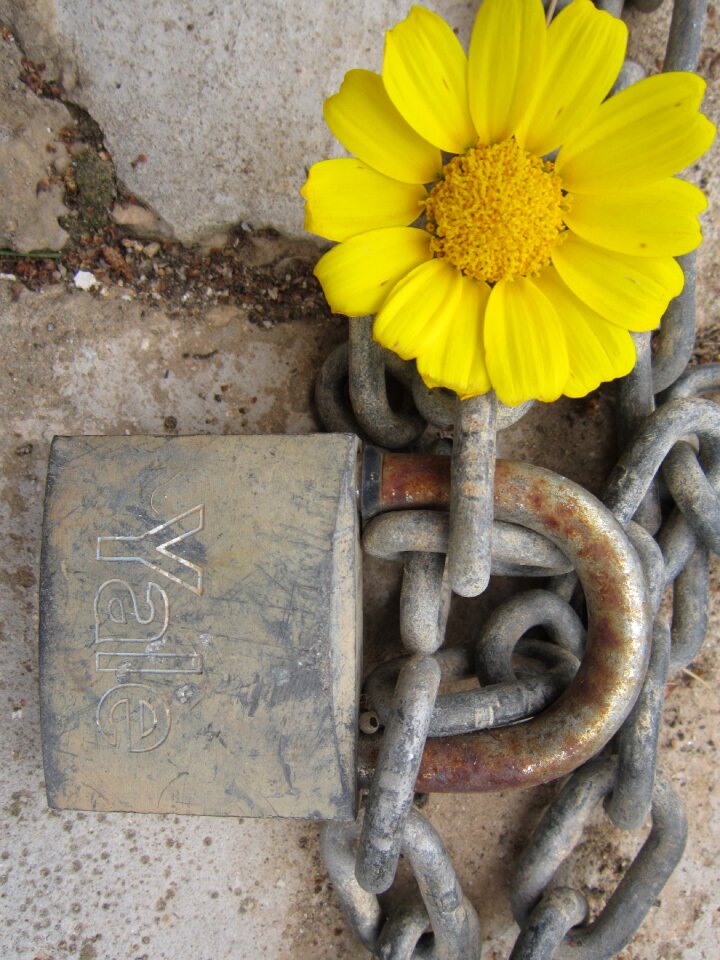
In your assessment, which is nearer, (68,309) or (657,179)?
(657,179)

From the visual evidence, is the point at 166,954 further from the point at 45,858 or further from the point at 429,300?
the point at 429,300

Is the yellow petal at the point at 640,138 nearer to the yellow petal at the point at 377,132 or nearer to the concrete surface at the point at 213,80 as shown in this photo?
the yellow petal at the point at 377,132

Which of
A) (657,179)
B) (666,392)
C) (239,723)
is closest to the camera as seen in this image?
(657,179)

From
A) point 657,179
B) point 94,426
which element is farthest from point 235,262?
point 657,179

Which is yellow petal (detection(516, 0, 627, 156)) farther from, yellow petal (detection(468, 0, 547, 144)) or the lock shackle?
the lock shackle

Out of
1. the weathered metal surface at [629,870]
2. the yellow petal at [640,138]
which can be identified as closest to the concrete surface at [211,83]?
the yellow petal at [640,138]

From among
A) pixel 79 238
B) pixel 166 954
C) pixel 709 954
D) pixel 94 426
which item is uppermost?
pixel 79 238

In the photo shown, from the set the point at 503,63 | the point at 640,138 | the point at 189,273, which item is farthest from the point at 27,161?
the point at 640,138
